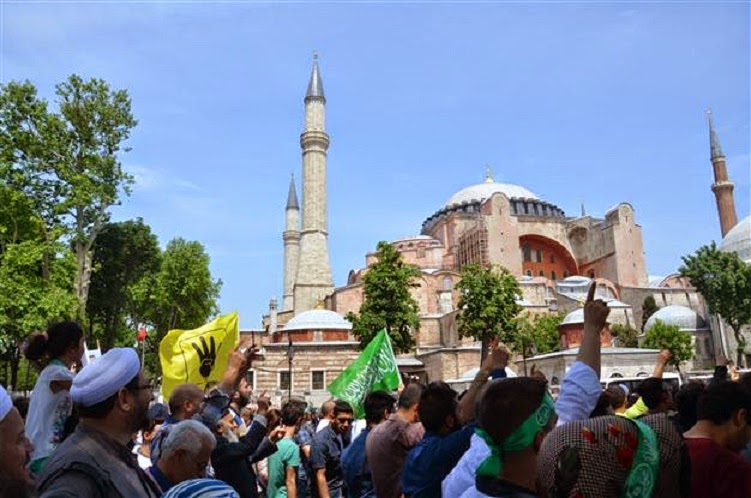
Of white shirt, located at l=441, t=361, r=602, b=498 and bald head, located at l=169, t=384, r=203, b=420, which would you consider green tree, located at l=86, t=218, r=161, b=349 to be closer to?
bald head, located at l=169, t=384, r=203, b=420

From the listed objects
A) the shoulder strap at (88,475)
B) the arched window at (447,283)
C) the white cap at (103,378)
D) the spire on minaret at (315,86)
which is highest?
the spire on minaret at (315,86)

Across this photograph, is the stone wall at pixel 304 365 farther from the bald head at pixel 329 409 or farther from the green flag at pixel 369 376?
the bald head at pixel 329 409

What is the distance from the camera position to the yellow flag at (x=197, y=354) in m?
6.19

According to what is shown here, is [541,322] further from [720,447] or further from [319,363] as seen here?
[720,447]

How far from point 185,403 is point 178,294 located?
1349 inches

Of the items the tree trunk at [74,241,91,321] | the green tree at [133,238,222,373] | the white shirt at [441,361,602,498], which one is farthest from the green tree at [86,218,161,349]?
the white shirt at [441,361,602,498]

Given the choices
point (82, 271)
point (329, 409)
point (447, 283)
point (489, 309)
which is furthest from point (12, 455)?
point (447, 283)

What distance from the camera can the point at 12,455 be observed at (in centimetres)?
210

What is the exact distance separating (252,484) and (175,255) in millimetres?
34846

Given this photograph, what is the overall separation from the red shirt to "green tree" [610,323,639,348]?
43253 mm

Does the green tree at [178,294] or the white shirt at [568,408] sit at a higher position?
the green tree at [178,294]

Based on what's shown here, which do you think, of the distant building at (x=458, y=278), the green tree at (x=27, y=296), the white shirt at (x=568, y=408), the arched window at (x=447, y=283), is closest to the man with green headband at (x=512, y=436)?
the white shirt at (x=568, y=408)

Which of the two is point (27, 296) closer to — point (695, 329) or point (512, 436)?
point (512, 436)

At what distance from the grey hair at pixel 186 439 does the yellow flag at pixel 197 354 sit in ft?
11.3
